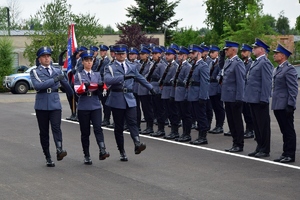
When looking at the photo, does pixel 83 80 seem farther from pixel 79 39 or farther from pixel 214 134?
A: pixel 79 39

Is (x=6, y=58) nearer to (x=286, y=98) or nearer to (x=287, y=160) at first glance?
(x=286, y=98)

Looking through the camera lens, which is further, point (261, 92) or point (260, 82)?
point (260, 82)

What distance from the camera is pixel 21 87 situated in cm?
3534

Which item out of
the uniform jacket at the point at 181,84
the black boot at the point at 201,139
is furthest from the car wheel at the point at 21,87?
the black boot at the point at 201,139

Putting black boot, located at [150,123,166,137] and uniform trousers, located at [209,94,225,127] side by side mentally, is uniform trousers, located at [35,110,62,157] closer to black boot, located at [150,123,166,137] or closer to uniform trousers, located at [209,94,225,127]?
black boot, located at [150,123,166,137]

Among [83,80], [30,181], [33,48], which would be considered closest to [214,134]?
[83,80]

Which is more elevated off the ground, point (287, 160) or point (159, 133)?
point (287, 160)

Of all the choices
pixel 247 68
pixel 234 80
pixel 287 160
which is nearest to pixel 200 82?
pixel 234 80

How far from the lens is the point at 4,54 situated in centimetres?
3853

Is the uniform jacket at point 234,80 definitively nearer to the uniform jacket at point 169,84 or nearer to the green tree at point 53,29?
the uniform jacket at point 169,84

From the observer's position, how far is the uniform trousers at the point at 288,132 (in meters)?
11.5

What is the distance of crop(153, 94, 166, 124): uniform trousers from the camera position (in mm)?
15711

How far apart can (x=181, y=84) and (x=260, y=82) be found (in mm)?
2695

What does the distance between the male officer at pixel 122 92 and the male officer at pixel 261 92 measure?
193cm
